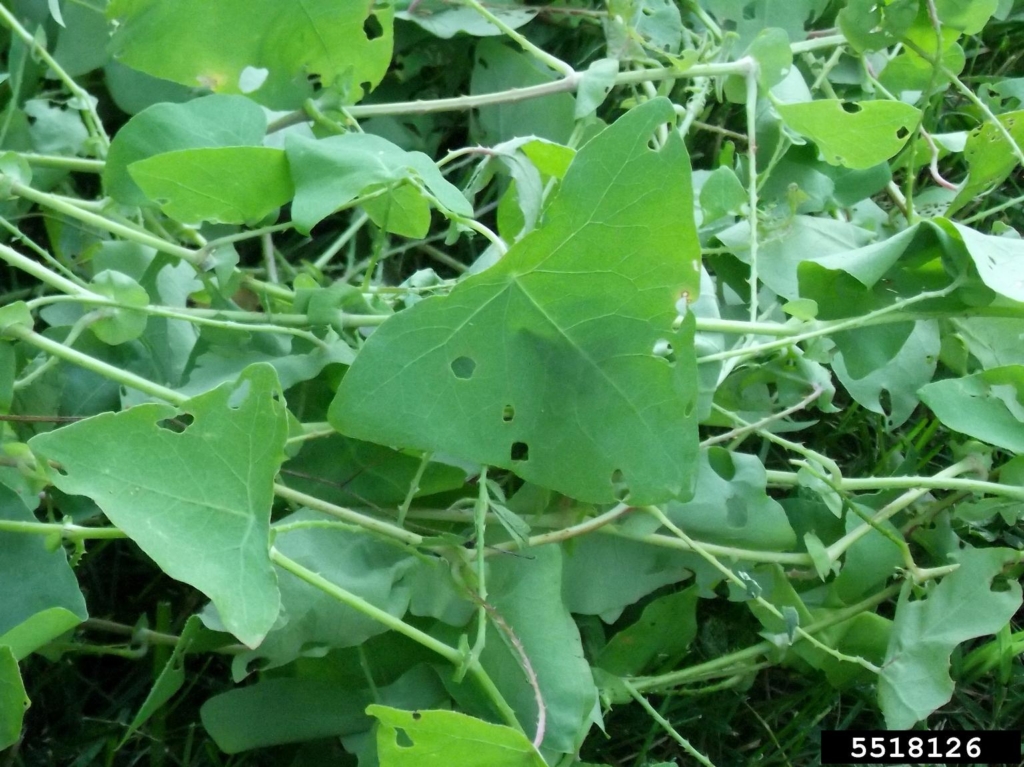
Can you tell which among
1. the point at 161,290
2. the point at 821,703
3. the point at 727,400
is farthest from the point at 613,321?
the point at 821,703

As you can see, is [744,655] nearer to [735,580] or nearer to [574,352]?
[735,580]

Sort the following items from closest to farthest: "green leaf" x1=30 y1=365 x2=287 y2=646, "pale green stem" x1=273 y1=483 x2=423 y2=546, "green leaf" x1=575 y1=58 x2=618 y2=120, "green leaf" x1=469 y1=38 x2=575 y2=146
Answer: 1. "green leaf" x1=30 y1=365 x2=287 y2=646
2. "pale green stem" x1=273 y1=483 x2=423 y2=546
3. "green leaf" x1=575 y1=58 x2=618 y2=120
4. "green leaf" x1=469 y1=38 x2=575 y2=146

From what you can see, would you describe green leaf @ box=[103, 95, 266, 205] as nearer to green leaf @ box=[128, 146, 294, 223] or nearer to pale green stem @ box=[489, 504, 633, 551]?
green leaf @ box=[128, 146, 294, 223]

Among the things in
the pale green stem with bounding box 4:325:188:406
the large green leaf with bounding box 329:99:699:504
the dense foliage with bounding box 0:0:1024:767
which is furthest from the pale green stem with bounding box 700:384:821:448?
the pale green stem with bounding box 4:325:188:406

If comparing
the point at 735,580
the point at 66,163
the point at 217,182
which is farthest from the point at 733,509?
the point at 66,163

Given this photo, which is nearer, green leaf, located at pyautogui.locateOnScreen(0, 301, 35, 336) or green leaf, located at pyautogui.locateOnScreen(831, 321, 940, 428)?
green leaf, located at pyautogui.locateOnScreen(0, 301, 35, 336)

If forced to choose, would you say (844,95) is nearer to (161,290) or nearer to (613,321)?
(613,321)
